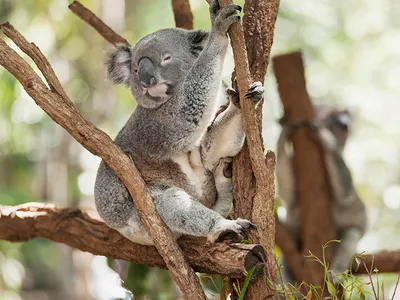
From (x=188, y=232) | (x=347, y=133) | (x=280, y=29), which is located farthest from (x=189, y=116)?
(x=280, y=29)

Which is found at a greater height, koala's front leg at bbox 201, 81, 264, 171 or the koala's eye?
the koala's eye

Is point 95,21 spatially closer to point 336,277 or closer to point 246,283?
point 246,283

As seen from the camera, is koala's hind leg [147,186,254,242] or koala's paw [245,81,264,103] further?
koala's hind leg [147,186,254,242]

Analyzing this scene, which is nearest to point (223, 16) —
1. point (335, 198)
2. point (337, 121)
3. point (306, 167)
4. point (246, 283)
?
point (246, 283)

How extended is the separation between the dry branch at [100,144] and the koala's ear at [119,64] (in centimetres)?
63

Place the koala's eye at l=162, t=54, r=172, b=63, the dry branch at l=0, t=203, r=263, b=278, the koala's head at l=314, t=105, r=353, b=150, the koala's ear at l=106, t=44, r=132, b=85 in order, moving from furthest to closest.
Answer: the koala's head at l=314, t=105, r=353, b=150, the koala's ear at l=106, t=44, r=132, b=85, the koala's eye at l=162, t=54, r=172, b=63, the dry branch at l=0, t=203, r=263, b=278

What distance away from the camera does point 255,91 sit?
293 cm

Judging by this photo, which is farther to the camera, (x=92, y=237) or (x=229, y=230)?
(x=92, y=237)

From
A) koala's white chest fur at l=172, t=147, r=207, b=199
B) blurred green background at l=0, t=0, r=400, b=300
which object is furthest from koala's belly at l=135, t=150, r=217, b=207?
blurred green background at l=0, t=0, r=400, b=300

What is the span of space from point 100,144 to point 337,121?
421cm

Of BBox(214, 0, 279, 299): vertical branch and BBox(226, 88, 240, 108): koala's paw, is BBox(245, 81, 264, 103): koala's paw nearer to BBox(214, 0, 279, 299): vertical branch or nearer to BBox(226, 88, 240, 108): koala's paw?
BBox(214, 0, 279, 299): vertical branch

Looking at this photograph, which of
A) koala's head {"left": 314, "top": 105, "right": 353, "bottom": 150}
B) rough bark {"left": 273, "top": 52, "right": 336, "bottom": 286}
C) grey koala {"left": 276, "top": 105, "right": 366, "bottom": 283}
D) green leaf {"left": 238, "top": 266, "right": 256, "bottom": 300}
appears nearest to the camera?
green leaf {"left": 238, "top": 266, "right": 256, "bottom": 300}

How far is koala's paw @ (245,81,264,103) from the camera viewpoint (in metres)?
2.93

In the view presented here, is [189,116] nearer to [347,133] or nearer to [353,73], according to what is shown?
[347,133]
